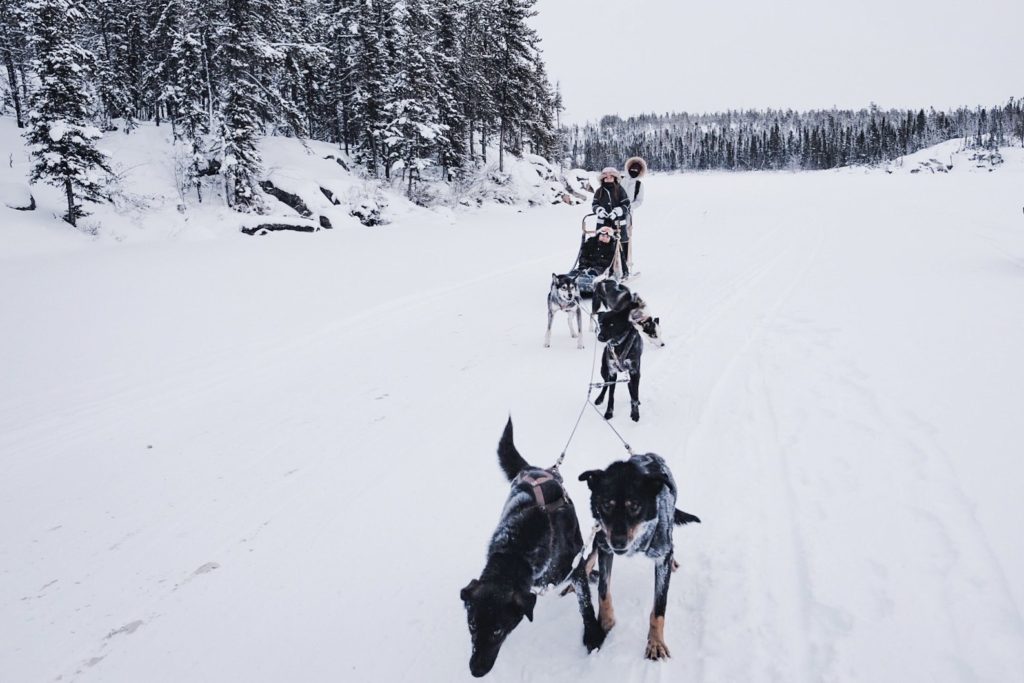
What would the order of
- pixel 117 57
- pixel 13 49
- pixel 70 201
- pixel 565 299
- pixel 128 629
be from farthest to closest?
pixel 117 57 → pixel 13 49 → pixel 70 201 → pixel 565 299 → pixel 128 629

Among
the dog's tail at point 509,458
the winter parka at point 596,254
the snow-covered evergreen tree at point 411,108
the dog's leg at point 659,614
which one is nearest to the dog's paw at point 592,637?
the dog's leg at point 659,614

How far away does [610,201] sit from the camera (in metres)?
11.4

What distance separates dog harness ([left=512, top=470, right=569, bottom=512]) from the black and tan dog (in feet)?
0.76

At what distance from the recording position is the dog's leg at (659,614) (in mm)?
2730

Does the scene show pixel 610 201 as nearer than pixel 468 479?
No

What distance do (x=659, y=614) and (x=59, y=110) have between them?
24.1m

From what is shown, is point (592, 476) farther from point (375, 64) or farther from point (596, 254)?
point (375, 64)

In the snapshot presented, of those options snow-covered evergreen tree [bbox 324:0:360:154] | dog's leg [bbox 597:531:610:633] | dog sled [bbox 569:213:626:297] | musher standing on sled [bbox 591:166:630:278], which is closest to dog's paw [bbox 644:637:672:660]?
dog's leg [bbox 597:531:610:633]

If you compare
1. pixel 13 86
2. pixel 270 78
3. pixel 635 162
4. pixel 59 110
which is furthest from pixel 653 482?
pixel 13 86

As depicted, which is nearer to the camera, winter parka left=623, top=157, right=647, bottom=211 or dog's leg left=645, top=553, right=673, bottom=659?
dog's leg left=645, top=553, right=673, bottom=659

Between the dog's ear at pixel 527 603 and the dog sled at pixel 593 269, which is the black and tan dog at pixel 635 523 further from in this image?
the dog sled at pixel 593 269

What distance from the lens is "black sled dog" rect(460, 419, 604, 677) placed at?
2.33 m

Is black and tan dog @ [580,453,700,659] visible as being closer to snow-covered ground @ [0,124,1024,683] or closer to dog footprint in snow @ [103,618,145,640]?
snow-covered ground @ [0,124,1024,683]

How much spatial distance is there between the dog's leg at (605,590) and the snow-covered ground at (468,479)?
103 mm
